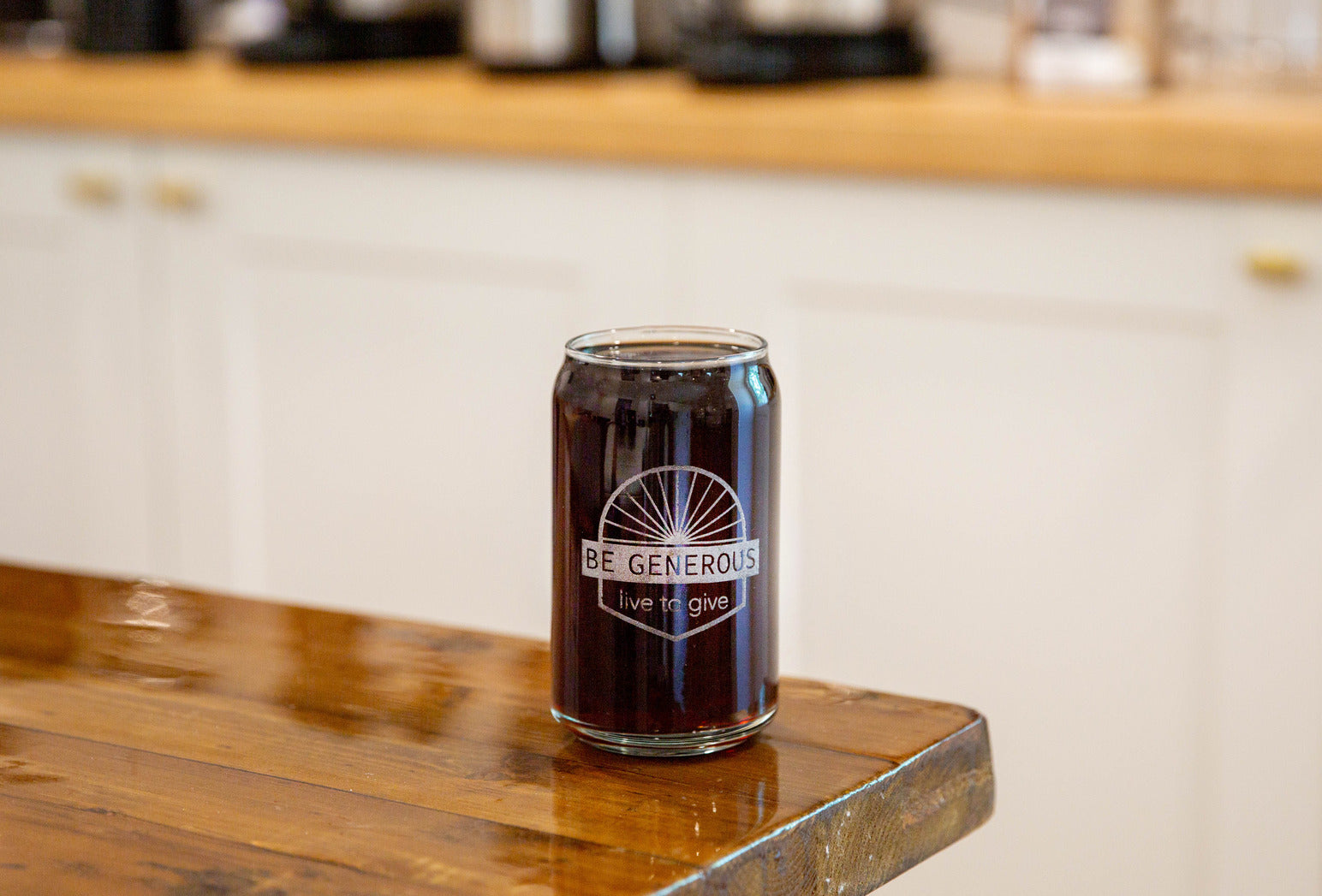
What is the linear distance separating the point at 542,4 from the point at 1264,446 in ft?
3.05

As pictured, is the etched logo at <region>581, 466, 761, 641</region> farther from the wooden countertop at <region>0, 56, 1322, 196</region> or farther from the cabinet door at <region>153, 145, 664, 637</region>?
the cabinet door at <region>153, 145, 664, 637</region>

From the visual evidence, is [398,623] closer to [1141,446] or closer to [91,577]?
[91,577]

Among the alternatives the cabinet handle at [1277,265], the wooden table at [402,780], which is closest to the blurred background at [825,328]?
the cabinet handle at [1277,265]

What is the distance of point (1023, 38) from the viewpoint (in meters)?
1.74

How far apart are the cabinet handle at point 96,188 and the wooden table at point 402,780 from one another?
1305mm

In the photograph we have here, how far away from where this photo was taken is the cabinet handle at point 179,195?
6.11ft

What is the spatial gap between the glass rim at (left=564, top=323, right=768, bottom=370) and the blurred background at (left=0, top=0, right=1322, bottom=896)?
0.85 metres

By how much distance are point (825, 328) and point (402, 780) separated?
106 cm

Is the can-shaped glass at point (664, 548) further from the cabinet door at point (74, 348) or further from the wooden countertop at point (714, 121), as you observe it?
the cabinet door at point (74, 348)

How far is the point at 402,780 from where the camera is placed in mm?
545

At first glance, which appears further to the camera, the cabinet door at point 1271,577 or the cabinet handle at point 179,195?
the cabinet handle at point 179,195

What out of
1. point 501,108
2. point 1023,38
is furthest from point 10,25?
point 1023,38

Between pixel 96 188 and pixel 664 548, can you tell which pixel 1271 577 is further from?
pixel 96 188

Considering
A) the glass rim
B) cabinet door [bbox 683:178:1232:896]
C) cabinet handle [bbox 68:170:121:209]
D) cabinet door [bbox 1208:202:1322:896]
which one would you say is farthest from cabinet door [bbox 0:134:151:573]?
the glass rim
